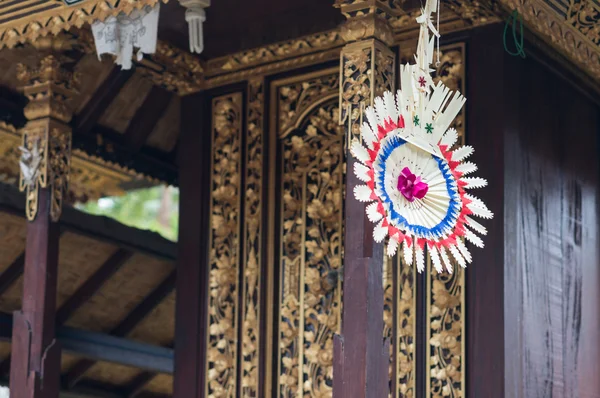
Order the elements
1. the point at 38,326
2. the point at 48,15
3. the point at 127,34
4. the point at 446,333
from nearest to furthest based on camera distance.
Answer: the point at 127,34, the point at 446,333, the point at 48,15, the point at 38,326

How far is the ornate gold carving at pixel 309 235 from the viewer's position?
721 cm

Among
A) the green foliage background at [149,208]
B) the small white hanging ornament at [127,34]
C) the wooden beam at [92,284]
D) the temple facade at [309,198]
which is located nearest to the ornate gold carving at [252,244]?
the temple facade at [309,198]

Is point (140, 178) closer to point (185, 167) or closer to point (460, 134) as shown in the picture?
point (185, 167)

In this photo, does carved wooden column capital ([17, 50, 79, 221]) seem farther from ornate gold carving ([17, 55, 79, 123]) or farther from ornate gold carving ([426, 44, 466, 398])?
ornate gold carving ([426, 44, 466, 398])

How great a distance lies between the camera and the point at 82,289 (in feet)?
29.0

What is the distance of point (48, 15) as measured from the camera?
22.1 ft

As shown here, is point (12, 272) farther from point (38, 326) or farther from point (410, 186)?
point (410, 186)

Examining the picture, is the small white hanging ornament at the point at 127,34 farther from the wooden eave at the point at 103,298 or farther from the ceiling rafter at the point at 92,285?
the ceiling rafter at the point at 92,285

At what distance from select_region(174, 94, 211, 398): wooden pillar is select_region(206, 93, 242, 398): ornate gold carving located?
64 mm

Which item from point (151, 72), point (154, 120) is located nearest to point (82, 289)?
point (154, 120)

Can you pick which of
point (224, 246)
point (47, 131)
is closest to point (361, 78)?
point (224, 246)

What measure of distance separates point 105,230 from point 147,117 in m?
0.83

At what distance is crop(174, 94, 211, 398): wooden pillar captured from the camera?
25.0 feet

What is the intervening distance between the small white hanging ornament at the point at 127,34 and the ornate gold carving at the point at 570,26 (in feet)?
5.58
